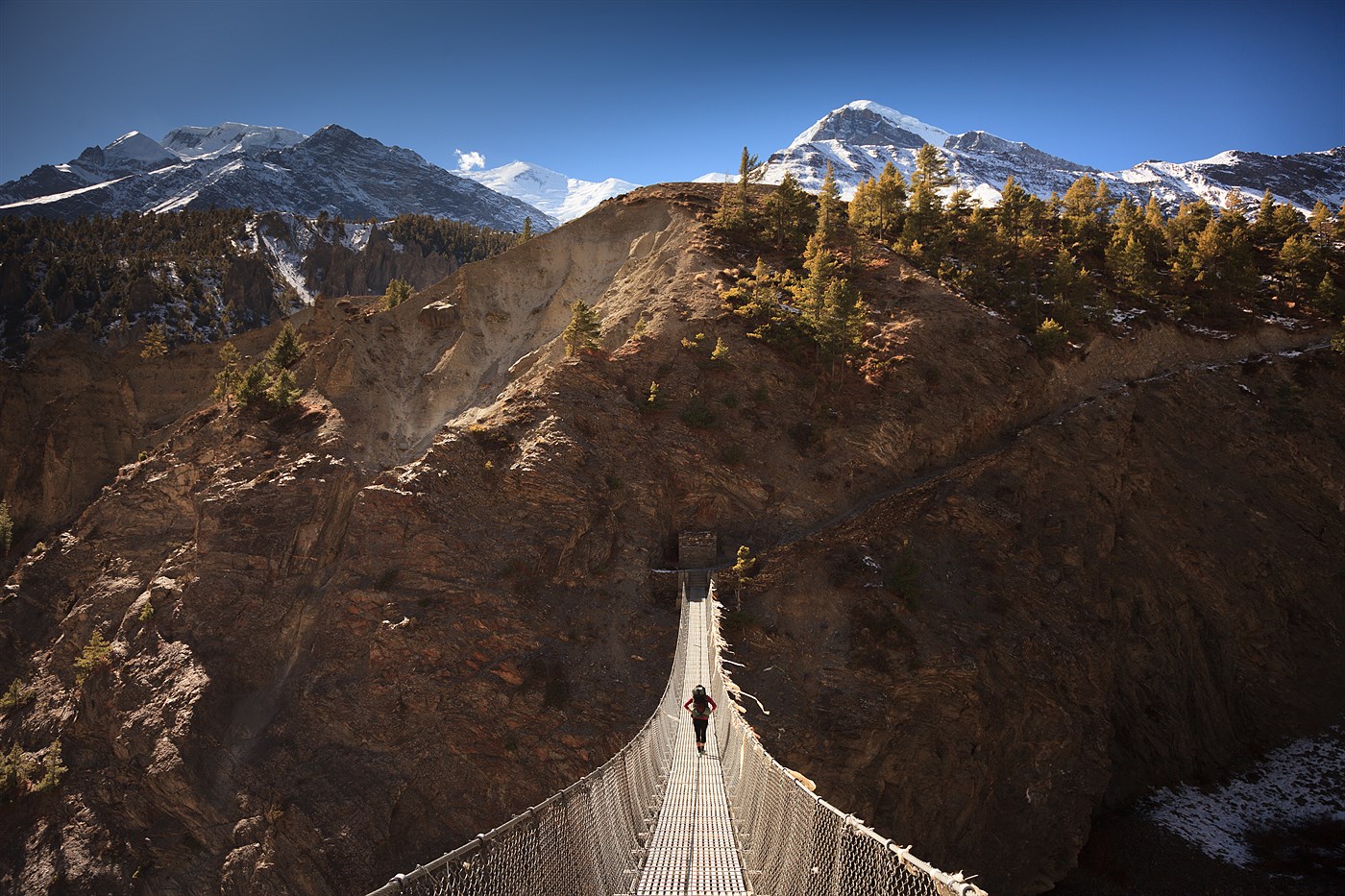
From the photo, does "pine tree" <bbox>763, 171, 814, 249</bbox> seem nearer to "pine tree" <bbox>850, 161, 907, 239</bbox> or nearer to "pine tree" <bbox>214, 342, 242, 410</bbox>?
"pine tree" <bbox>850, 161, 907, 239</bbox>

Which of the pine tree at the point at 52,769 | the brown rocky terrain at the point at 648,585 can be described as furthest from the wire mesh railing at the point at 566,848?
the pine tree at the point at 52,769

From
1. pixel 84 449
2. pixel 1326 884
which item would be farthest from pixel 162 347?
pixel 1326 884

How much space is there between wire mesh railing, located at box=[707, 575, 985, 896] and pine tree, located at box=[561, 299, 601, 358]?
792 inches

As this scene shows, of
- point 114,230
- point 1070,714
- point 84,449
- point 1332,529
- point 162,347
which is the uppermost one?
point 114,230

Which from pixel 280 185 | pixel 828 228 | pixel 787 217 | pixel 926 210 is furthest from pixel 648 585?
pixel 280 185

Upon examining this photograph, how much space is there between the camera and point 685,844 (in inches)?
350

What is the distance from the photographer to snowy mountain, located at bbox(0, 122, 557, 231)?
14288 cm

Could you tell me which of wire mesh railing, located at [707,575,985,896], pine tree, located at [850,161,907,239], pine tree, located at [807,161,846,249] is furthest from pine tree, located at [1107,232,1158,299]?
wire mesh railing, located at [707,575,985,896]

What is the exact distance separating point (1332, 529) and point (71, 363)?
202ft

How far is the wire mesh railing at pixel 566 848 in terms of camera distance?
5.62 meters

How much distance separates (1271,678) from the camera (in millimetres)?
24547

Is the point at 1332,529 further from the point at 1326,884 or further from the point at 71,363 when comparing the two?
the point at 71,363

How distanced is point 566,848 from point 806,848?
8.41 ft

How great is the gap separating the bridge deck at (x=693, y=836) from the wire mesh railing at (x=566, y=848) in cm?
23
